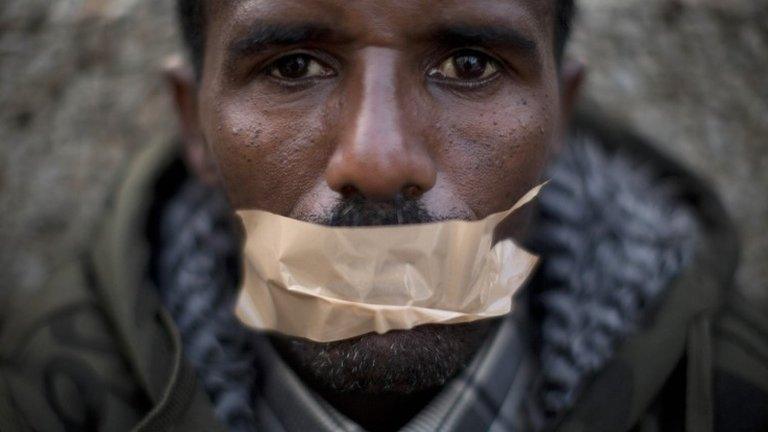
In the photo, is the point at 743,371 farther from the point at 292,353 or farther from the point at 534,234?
the point at 292,353

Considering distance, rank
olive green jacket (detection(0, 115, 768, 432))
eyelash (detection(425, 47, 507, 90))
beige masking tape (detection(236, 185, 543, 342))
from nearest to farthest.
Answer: beige masking tape (detection(236, 185, 543, 342)) < eyelash (detection(425, 47, 507, 90)) < olive green jacket (detection(0, 115, 768, 432))

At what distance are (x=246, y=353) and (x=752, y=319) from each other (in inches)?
54.6

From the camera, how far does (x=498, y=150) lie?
5.46ft

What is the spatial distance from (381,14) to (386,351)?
68 cm

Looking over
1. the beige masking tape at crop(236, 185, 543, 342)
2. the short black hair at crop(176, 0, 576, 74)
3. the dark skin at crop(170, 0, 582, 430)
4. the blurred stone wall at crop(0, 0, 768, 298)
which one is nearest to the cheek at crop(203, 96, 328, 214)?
the dark skin at crop(170, 0, 582, 430)

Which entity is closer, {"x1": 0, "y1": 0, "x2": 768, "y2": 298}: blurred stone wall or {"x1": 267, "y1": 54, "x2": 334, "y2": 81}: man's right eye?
{"x1": 267, "y1": 54, "x2": 334, "y2": 81}: man's right eye

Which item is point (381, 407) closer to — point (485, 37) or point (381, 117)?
point (381, 117)

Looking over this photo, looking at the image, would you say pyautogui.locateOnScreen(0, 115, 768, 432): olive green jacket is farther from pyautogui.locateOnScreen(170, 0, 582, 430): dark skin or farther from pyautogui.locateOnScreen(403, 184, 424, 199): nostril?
pyautogui.locateOnScreen(403, 184, 424, 199): nostril

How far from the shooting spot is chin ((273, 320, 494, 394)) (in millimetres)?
1573

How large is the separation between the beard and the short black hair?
589 millimetres

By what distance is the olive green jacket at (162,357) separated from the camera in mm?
1798

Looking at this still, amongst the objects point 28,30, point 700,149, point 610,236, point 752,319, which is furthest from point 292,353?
point 700,149

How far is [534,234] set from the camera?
2125 mm

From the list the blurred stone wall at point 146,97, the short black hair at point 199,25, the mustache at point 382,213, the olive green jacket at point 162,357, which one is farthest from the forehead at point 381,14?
the blurred stone wall at point 146,97
